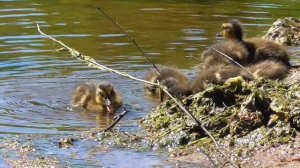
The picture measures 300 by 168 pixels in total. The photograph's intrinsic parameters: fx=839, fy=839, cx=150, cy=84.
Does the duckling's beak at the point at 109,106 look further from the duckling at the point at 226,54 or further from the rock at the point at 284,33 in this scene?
the rock at the point at 284,33

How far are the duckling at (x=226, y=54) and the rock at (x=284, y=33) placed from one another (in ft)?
6.10

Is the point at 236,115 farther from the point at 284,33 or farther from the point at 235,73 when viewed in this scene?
the point at 284,33

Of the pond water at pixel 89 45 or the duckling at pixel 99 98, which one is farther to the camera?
the duckling at pixel 99 98

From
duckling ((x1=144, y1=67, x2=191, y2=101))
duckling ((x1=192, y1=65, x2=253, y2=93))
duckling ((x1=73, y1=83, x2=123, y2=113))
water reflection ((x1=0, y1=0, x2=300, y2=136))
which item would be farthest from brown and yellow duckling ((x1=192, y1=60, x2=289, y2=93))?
duckling ((x1=73, y1=83, x2=123, y2=113))

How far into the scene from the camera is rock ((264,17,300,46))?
9.66m

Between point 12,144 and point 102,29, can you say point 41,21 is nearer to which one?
point 102,29

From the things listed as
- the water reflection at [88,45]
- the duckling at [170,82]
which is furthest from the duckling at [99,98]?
the duckling at [170,82]

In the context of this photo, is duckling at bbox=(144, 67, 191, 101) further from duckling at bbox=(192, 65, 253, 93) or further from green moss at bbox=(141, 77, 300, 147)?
green moss at bbox=(141, 77, 300, 147)

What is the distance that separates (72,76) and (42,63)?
607mm

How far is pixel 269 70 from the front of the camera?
276 inches

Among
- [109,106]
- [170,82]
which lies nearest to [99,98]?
[109,106]

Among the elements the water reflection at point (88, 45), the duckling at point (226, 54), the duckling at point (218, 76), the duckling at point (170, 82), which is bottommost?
the water reflection at point (88, 45)

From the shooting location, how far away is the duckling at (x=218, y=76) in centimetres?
647

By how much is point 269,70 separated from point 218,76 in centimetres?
64
